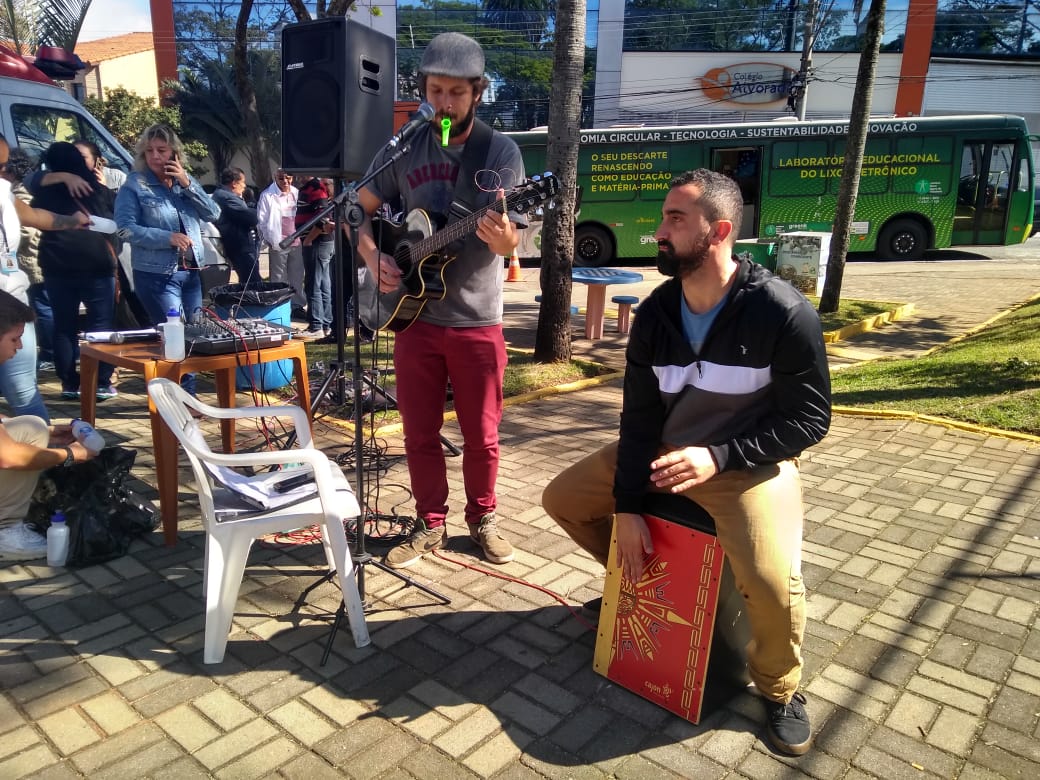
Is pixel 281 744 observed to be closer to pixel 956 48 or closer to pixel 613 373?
pixel 613 373

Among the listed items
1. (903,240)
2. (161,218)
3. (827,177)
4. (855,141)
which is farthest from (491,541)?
(903,240)

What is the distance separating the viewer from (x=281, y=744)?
2.41 meters

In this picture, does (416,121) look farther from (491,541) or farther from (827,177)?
(827,177)

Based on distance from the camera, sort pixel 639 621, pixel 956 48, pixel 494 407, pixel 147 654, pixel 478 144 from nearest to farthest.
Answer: pixel 639 621, pixel 147 654, pixel 478 144, pixel 494 407, pixel 956 48

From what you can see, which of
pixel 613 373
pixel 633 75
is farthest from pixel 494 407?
pixel 633 75

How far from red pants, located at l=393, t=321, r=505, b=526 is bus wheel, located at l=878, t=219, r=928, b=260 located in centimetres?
1613

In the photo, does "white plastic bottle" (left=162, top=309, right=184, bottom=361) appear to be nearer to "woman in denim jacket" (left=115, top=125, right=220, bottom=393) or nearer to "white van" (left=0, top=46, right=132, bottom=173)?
"woman in denim jacket" (left=115, top=125, right=220, bottom=393)

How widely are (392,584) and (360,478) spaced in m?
0.66

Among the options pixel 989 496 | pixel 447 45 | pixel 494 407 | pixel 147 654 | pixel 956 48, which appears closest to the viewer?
pixel 147 654

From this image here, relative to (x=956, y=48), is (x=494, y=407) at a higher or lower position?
lower

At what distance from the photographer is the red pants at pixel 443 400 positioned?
350cm

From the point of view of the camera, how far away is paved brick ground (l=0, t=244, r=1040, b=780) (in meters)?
2.37

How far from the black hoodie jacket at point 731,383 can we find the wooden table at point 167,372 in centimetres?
216

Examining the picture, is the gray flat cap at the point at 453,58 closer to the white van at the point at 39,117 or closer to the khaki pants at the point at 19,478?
the khaki pants at the point at 19,478
